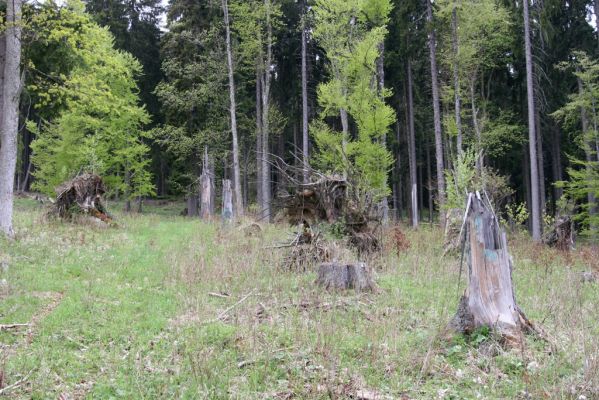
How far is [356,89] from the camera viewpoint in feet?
68.3

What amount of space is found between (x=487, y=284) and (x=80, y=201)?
554 inches

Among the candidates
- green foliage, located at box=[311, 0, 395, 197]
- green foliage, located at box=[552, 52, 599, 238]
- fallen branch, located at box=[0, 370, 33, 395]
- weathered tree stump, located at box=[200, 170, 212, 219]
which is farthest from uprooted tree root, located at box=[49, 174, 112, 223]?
green foliage, located at box=[552, 52, 599, 238]

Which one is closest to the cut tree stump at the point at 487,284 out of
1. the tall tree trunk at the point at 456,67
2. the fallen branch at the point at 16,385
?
the fallen branch at the point at 16,385

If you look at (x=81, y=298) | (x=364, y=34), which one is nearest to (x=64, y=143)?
(x=364, y=34)

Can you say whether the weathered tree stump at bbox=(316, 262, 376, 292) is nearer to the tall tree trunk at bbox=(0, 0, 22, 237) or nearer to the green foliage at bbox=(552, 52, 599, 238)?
the tall tree trunk at bbox=(0, 0, 22, 237)

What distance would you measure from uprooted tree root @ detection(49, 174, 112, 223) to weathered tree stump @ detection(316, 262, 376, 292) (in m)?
10.9

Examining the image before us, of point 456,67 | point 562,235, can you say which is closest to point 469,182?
point 562,235

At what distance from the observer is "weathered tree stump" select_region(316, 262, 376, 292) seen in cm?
788

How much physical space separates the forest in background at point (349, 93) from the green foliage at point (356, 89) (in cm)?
6

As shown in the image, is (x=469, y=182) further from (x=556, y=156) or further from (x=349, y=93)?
(x=556, y=156)

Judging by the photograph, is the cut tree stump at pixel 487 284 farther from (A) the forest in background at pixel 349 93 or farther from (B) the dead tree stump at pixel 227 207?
(B) the dead tree stump at pixel 227 207

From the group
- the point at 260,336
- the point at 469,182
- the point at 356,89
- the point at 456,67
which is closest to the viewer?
the point at 260,336

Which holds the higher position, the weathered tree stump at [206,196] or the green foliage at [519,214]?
the weathered tree stump at [206,196]

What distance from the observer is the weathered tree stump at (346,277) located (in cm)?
788
